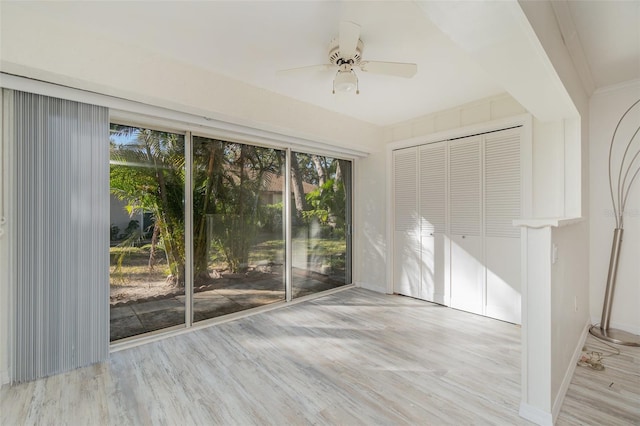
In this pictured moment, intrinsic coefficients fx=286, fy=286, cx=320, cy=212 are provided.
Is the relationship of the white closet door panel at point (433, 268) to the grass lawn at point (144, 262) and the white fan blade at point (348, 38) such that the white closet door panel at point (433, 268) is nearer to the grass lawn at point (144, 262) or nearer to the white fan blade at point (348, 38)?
the grass lawn at point (144, 262)

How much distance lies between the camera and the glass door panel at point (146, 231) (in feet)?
8.89

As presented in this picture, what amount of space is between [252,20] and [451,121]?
110 inches

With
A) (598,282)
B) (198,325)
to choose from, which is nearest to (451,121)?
(598,282)

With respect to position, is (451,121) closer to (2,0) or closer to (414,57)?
(414,57)

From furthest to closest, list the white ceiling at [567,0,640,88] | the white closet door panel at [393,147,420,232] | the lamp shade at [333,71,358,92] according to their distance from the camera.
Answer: the white closet door panel at [393,147,420,232]
the lamp shade at [333,71,358,92]
the white ceiling at [567,0,640,88]

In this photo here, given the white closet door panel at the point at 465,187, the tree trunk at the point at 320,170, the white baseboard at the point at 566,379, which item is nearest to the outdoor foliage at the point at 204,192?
the tree trunk at the point at 320,170

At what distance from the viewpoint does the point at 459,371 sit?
2.29 meters

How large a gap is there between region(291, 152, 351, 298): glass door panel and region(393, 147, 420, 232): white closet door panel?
0.84 metres

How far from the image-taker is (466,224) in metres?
3.65

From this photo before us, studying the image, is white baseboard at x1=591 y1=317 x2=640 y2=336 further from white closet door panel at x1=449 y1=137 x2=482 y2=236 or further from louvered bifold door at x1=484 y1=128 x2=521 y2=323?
white closet door panel at x1=449 y1=137 x2=482 y2=236

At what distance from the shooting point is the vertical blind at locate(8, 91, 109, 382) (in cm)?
213

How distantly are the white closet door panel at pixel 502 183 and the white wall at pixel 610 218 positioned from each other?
793mm

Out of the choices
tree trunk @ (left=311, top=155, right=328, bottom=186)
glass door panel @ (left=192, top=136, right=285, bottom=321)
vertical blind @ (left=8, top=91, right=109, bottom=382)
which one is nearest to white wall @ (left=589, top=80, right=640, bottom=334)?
tree trunk @ (left=311, top=155, right=328, bottom=186)

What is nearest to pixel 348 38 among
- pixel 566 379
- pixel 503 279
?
pixel 566 379
